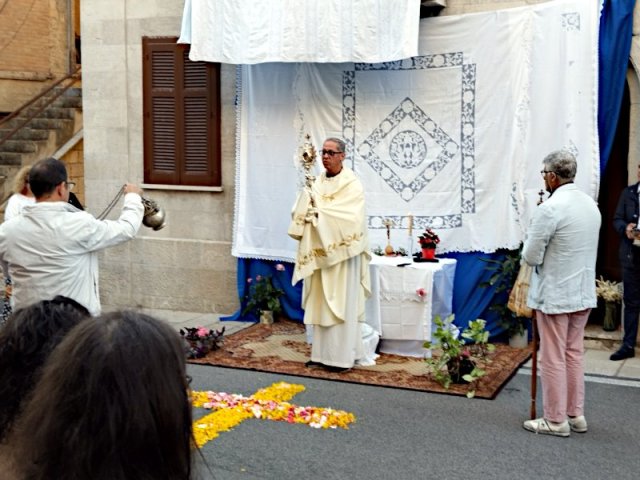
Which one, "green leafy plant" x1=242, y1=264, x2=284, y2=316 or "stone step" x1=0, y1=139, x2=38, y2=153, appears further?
"stone step" x1=0, y1=139, x2=38, y2=153

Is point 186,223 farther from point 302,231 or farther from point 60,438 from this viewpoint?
point 60,438

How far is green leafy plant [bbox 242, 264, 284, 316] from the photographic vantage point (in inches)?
394

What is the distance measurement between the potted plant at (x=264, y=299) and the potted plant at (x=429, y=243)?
1.77m

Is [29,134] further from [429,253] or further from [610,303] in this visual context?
[610,303]

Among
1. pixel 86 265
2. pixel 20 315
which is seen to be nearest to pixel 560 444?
pixel 86 265

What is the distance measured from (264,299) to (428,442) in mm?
4251

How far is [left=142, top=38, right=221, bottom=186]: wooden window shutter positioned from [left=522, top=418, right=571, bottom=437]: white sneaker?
5255 millimetres

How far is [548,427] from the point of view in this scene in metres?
6.15

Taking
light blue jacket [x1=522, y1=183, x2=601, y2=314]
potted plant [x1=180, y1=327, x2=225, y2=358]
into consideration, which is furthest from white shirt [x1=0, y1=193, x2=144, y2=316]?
potted plant [x1=180, y1=327, x2=225, y2=358]

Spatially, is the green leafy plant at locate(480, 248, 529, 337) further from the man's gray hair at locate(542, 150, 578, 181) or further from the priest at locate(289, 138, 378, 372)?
the man's gray hair at locate(542, 150, 578, 181)

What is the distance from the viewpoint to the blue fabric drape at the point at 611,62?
828 centimetres

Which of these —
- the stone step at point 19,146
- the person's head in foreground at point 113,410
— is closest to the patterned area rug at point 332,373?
the person's head in foreground at point 113,410

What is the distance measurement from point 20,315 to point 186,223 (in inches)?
334

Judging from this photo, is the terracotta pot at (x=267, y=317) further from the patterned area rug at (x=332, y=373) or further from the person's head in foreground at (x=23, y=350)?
the person's head in foreground at (x=23, y=350)
